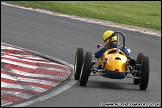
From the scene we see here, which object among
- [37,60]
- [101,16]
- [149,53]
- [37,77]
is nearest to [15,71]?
[37,77]

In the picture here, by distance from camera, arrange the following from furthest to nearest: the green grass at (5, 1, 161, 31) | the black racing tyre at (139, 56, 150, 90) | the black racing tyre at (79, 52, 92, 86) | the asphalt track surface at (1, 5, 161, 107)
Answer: the green grass at (5, 1, 161, 31) → the black racing tyre at (79, 52, 92, 86) → the black racing tyre at (139, 56, 150, 90) → the asphalt track surface at (1, 5, 161, 107)

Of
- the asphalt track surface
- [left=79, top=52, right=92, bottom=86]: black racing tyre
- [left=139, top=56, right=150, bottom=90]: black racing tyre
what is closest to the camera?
the asphalt track surface

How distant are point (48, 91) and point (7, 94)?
0.93 metres

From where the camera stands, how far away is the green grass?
86.3 feet

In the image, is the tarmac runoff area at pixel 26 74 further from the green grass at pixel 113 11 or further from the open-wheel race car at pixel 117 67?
the green grass at pixel 113 11

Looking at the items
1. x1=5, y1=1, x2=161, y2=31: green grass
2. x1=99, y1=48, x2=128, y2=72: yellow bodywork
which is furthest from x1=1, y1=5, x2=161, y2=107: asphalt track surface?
x1=5, y1=1, x2=161, y2=31: green grass

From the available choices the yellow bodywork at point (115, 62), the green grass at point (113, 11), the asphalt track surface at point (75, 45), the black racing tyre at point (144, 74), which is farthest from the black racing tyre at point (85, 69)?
the green grass at point (113, 11)

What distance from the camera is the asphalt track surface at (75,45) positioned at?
9594 mm

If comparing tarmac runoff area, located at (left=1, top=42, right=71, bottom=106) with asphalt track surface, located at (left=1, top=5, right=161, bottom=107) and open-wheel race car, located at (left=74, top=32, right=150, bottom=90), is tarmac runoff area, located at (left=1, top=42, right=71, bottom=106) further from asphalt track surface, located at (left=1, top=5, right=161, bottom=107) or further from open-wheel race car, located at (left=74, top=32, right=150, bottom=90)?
open-wheel race car, located at (left=74, top=32, right=150, bottom=90)

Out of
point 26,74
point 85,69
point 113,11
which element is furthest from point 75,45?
point 113,11

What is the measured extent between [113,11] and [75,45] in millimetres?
13168

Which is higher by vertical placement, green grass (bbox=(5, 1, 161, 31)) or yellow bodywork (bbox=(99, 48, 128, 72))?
green grass (bbox=(5, 1, 161, 31))

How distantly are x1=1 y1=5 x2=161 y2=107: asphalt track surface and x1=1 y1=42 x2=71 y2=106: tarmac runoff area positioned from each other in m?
0.49

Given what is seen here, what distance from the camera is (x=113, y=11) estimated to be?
30.2 meters
